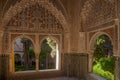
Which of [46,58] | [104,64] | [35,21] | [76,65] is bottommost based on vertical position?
[46,58]

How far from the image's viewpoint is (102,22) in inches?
224

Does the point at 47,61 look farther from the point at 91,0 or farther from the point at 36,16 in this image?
the point at 91,0

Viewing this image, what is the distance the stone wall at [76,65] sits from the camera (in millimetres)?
7030

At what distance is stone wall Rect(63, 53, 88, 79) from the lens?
7.03 m

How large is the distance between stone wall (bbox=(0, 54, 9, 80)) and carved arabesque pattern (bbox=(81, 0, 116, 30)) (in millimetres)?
3610

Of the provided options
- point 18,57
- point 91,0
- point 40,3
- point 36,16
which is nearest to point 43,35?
point 36,16

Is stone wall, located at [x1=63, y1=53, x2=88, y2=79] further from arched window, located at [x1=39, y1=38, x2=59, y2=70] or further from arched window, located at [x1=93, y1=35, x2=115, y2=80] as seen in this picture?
arched window, located at [x1=39, y1=38, x2=59, y2=70]

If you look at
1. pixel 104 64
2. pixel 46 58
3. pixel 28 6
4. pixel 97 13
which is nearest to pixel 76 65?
pixel 104 64

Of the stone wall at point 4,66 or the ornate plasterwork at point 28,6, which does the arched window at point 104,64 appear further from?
the stone wall at point 4,66

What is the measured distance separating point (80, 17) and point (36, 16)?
6.50 feet

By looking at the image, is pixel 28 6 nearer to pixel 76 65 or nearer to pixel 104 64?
pixel 76 65

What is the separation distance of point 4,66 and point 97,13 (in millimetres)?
4321

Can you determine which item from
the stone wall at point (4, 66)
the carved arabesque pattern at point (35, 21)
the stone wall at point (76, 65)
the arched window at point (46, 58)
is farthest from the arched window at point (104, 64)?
the arched window at point (46, 58)

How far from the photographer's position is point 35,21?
7.45 meters
